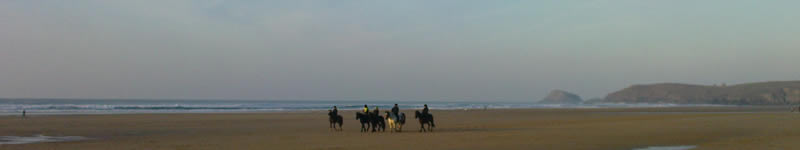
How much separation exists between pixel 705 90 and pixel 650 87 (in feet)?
68.5

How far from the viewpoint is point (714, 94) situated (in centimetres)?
14612

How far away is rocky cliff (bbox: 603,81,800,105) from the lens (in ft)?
429

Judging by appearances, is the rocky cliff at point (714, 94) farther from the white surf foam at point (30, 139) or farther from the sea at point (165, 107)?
the white surf foam at point (30, 139)

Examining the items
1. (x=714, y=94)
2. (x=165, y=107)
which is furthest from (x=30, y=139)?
(x=714, y=94)

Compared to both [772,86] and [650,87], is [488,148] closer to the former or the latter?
[772,86]

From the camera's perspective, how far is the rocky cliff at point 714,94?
131 metres

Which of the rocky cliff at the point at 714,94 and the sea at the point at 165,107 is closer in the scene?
the sea at the point at 165,107

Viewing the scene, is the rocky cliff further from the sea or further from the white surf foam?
the white surf foam

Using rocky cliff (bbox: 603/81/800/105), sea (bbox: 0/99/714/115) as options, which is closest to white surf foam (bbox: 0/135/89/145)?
sea (bbox: 0/99/714/115)

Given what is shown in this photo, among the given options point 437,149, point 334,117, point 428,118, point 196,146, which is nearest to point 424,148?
point 437,149

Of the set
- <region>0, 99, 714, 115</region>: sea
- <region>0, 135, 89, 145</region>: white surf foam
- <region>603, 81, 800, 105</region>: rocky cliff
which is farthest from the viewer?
<region>603, 81, 800, 105</region>: rocky cliff

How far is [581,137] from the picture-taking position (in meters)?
16.1

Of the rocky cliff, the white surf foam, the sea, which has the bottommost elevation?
the white surf foam

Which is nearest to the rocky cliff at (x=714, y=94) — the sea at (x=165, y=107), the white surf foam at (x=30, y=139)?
the sea at (x=165, y=107)
